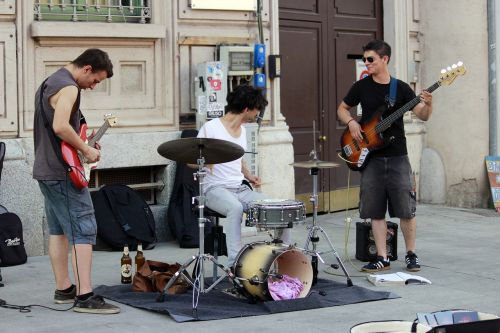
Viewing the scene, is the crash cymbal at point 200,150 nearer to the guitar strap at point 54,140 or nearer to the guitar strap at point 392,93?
the guitar strap at point 54,140

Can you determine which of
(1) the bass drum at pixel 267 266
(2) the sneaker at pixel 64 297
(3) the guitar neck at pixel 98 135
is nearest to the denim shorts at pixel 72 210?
(3) the guitar neck at pixel 98 135

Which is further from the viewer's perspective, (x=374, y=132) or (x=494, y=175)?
(x=494, y=175)

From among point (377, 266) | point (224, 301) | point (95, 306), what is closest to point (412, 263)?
point (377, 266)

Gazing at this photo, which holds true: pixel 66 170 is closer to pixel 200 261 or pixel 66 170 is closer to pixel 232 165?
pixel 200 261

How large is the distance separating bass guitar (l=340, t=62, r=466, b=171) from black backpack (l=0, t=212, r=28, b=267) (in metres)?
2.90

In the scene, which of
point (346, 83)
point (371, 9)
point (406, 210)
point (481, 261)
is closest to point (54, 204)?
point (406, 210)

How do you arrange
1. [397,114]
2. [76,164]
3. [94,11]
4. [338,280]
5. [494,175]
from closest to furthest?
1. [76,164]
2. [338,280]
3. [397,114]
4. [94,11]
5. [494,175]

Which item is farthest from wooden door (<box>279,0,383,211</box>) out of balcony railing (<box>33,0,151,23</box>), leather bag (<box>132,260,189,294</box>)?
leather bag (<box>132,260,189,294</box>)

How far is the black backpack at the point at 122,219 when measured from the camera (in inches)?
384

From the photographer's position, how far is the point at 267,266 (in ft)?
24.1

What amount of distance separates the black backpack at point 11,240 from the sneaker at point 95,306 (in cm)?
187

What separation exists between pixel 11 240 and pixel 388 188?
3265 millimetres

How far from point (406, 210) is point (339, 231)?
8.06ft

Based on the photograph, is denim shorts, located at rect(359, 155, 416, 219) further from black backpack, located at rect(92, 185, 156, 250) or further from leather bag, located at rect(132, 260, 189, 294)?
black backpack, located at rect(92, 185, 156, 250)
